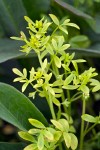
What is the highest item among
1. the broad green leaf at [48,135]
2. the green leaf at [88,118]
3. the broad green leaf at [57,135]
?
the broad green leaf at [48,135]

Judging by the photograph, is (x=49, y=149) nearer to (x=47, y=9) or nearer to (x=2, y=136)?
(x=47, y=9)

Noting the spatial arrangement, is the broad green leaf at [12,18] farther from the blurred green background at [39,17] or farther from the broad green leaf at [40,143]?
the broad green leaf at [40,143]

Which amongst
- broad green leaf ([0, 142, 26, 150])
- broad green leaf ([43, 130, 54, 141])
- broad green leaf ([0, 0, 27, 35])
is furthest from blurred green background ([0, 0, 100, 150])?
broad green leaf ([43, 130, 54, 141])

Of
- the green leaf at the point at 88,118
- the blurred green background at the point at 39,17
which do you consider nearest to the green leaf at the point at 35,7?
the blurred green background at the point at 39,17

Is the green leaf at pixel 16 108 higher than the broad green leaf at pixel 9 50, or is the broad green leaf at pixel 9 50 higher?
the broad green leaf at pixel 9 50

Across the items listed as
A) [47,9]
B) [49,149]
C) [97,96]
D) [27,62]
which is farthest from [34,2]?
[49,149]

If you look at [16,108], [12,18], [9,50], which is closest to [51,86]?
[16,108]
